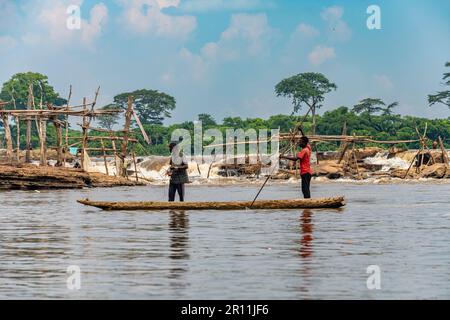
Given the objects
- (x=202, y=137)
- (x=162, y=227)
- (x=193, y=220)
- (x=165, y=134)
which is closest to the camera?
(x=162, y=227)

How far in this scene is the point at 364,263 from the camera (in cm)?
1238

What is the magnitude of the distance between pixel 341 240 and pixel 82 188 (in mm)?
25558

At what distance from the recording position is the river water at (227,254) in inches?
412

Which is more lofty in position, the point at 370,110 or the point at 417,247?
the point at 370,110

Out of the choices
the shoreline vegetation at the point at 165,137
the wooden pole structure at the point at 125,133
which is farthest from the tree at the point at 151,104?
the wooden pole structure at the point at 125,133

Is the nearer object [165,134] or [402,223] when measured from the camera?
[402,223]

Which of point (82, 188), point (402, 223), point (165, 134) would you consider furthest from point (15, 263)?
point (165, 134)

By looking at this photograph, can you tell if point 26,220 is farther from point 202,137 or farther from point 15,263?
point 202,137

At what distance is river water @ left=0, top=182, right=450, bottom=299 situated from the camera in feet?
34.3

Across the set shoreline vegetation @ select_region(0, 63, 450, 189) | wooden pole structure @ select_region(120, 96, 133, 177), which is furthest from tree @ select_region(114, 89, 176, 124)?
→ wooden pole structure @ select_region(120, 96, 133, 177)

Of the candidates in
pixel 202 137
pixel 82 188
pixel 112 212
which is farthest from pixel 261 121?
pixel 112 212

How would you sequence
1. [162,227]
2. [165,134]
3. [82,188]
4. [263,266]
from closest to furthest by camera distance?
[263,266]
[162,227]
[82,188]
[165,134]

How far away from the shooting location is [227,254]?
1358cm

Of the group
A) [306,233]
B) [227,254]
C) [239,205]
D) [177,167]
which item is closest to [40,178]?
[177,167]
